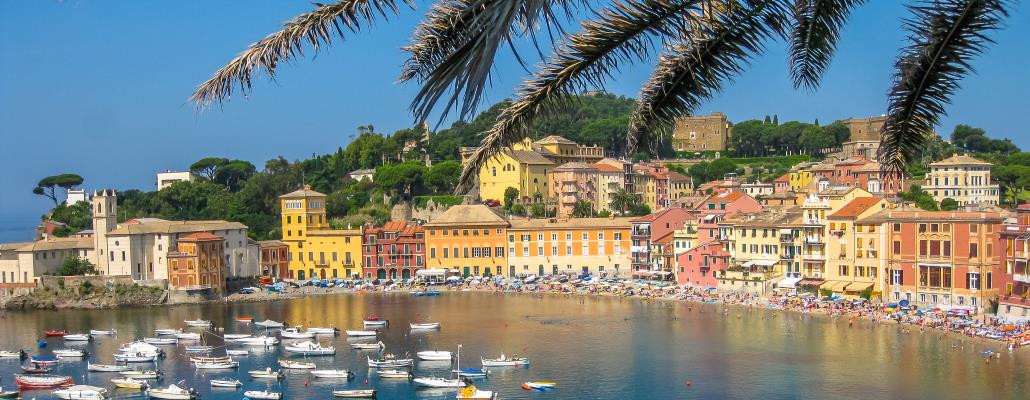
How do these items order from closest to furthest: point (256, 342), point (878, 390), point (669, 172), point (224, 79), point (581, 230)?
point (224, 79), point (878, 390), point (256, 342), point (581, 230), point (669, 172)

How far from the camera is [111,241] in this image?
4194cm

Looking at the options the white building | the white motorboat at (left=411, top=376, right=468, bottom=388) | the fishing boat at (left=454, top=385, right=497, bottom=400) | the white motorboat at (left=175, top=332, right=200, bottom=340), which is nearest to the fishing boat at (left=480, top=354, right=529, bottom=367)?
the white motorboat at (left=411, top=376, right=468, bottom=388)

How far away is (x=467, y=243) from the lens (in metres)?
44.8

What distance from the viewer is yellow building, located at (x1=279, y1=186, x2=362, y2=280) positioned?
46125 mm

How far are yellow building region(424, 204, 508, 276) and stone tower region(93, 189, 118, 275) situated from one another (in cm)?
1190

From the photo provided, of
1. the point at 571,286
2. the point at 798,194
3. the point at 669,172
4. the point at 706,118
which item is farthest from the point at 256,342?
the point at 706,118

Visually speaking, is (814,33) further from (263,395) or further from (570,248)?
(570,248)

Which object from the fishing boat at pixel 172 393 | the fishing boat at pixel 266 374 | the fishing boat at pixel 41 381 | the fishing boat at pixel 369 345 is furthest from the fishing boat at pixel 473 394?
the fishing boat at pixel 41 381

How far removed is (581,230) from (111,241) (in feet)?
59.0

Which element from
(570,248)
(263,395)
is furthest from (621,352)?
(570,248)

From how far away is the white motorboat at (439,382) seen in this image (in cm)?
2309

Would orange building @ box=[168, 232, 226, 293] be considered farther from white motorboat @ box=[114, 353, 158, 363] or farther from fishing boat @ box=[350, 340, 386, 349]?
fishing boat @ box=[350, 340, 386, 349]

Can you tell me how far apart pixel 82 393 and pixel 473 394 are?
816 cm

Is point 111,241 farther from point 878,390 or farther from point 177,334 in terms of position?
point 878,390
